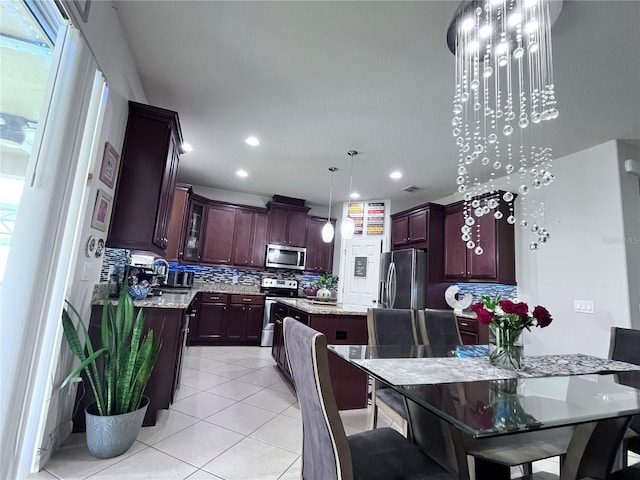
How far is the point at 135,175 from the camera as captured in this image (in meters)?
2.54

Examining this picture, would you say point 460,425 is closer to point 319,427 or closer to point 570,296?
point 319,427

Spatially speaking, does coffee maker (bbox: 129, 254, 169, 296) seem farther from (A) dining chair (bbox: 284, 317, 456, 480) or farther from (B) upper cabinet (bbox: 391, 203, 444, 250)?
(B) upper cabinet (bbox: 391, 203, 444, 250)

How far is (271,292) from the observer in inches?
227

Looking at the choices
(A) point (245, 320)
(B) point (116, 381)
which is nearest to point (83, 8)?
(B) point (116, 381)

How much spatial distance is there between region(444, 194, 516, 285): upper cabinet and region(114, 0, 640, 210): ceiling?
97cm

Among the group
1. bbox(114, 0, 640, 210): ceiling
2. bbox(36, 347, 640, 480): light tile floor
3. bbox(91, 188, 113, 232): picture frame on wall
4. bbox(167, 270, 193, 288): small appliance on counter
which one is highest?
bbox(114, 0, 640, 210): ceiling

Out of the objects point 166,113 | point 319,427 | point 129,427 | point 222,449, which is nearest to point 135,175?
point 166,113

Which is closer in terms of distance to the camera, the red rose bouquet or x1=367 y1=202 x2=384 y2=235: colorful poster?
the red rose bouquet

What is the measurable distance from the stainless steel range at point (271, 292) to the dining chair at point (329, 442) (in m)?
4.16

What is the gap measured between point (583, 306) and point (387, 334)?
2390mm

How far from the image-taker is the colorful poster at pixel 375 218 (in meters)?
5.93

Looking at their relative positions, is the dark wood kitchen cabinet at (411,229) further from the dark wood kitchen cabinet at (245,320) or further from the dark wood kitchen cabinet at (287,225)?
the dark wood kitchen cabinet at (245,320)

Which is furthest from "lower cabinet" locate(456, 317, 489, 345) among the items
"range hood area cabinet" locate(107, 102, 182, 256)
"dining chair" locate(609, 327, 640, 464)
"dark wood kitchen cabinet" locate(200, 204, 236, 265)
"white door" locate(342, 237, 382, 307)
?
"dark wood kitchen cabinet" locate(200, 204, 236, 265)

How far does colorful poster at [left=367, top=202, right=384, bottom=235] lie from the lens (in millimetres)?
5930
